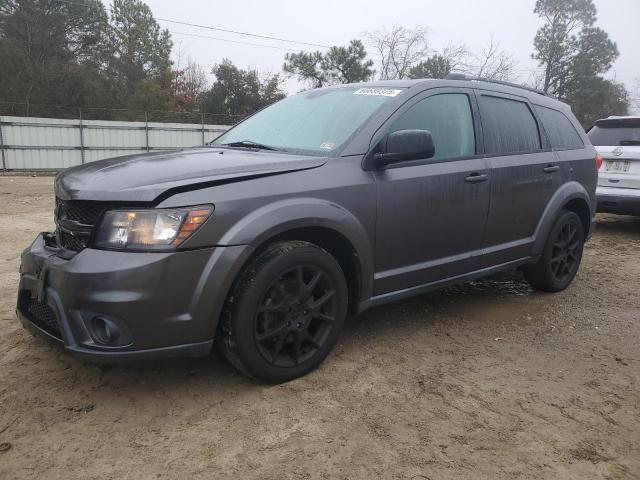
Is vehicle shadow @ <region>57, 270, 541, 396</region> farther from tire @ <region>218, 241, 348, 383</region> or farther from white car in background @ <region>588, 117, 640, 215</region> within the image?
white car in background @ <region>588, 117, 640, 215</region>

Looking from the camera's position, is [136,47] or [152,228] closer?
[152,228]

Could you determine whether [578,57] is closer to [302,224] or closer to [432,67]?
[432,67]

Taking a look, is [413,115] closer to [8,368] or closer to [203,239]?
[203,239]

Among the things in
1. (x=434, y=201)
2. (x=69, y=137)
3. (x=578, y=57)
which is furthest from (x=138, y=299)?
(x=578, y=57)

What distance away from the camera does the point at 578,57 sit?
41.0 m

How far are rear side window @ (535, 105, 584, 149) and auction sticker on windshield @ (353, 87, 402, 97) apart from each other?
1696 mm

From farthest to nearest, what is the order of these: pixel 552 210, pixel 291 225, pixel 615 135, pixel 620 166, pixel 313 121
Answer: pixel 615 135
pixel 620 166
pixel 552 210
pixel 313 121
pixel 291 225

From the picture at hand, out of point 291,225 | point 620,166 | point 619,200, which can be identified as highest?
point 620,166

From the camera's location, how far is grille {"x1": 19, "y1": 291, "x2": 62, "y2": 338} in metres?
2.59

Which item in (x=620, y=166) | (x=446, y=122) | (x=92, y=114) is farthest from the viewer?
(x=92, y=114)

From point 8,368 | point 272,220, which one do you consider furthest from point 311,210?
point 8,368

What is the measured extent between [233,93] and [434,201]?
30109 millimetres

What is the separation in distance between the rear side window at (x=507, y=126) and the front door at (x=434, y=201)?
0.16 m

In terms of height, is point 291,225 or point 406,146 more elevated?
point 406,146
